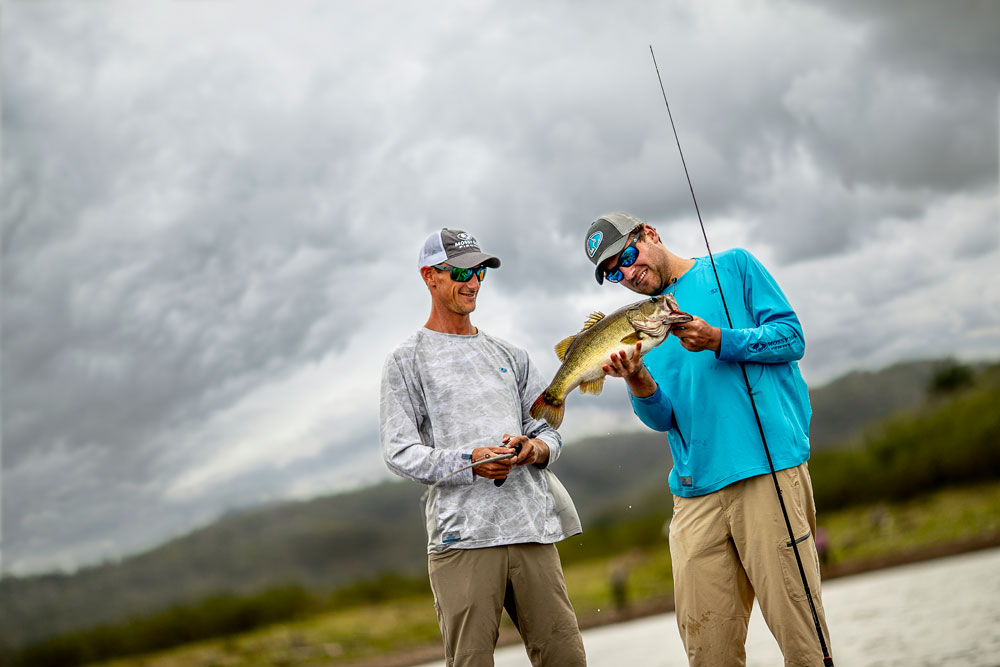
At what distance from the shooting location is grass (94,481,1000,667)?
29.2 m

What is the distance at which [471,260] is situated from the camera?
4.14 meters

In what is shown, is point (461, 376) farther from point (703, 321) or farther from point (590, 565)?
point (590, 565)

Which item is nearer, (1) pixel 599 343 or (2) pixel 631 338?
(2) pixel 631 338

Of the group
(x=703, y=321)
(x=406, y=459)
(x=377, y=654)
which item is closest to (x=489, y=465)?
(x=406, y=459)

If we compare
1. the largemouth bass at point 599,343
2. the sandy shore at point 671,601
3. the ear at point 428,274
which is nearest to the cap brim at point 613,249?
the largemouth bass at point 599,343

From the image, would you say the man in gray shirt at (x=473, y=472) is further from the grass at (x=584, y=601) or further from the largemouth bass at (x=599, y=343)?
the grass at (x=584, y=601)

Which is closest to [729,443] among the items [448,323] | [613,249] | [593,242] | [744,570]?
[744,570]

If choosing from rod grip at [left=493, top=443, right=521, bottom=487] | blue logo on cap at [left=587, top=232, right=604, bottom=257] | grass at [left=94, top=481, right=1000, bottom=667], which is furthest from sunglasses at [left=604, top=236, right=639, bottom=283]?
grass at [left=94, top=481, right=1000, bottom=667]

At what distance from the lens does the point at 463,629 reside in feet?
12.2

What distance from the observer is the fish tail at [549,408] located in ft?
13.6

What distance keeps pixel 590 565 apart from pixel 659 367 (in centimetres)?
4082

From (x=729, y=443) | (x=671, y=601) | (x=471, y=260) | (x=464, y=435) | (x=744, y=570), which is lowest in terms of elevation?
(x=671, y=601)

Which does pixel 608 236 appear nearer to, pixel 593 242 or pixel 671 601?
pixel 593 242

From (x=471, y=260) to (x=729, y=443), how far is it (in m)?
1.49
